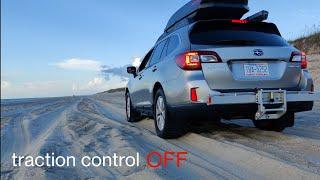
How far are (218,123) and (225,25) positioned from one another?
8.45ft

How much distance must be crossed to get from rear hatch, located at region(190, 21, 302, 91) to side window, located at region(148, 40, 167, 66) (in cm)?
143

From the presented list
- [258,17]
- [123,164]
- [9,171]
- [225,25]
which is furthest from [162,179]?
[258,17]

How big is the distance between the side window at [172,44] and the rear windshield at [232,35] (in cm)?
45

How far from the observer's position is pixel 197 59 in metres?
5.94

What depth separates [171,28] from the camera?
7.94 metres

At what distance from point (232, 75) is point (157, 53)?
2423mm

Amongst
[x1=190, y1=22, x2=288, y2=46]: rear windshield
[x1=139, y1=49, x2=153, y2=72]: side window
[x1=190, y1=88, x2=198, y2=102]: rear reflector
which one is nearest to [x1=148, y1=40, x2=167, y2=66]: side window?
[x1=139, y1=49, x2=153, y2=72]: side window

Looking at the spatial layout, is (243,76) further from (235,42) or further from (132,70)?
(132,70)

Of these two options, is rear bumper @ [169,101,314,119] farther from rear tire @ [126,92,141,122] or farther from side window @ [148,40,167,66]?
rear tire @ [126,92,141,122]

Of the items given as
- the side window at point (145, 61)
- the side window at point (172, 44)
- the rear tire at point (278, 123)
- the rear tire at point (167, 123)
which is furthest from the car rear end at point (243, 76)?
the side window at point (145, 61)

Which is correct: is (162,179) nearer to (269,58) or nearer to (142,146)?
(142,146)

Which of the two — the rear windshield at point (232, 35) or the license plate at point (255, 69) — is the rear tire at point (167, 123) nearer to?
the rear windshield at point (232, 35)

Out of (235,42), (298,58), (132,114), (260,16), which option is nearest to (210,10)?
(260,16)

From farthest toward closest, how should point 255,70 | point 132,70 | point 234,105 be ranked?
point 132,70, point 255,70, point 234,105
